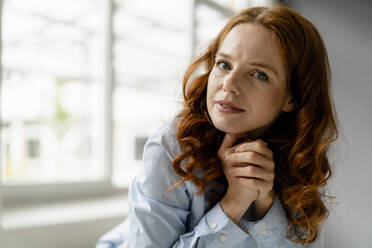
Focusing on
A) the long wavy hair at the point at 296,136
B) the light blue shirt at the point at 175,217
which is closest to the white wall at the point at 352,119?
the long wavy hair at the point at 296,136

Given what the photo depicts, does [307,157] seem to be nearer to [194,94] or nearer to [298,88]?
[298,88]

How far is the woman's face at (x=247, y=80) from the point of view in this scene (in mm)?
922

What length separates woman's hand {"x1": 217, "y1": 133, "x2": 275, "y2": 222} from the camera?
2.98 feet

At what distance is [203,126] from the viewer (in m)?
1.07

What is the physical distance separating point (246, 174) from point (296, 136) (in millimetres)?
246

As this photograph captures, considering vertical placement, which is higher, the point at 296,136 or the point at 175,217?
the point at 296,136

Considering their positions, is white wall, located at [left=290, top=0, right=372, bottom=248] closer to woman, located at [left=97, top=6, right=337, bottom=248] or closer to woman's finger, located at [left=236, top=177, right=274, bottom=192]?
woman, located at [left=97, top=6, right=337, bottom=248]

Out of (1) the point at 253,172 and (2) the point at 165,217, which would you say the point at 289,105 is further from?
(2) the point at 165,217

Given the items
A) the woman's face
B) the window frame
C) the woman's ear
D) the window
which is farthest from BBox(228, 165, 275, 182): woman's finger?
the window frame

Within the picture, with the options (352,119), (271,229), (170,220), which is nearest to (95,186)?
(170,220)

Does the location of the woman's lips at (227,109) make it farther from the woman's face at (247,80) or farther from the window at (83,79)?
the window at (83,79)

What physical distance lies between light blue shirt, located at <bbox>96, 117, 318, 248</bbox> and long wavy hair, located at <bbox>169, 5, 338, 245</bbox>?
4 cm

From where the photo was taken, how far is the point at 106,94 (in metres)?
1.93

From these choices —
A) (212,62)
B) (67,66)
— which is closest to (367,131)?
(212,62)
